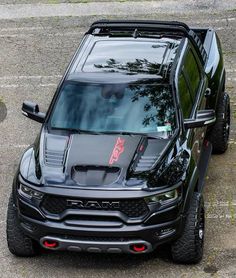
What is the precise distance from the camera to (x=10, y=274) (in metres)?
8.23

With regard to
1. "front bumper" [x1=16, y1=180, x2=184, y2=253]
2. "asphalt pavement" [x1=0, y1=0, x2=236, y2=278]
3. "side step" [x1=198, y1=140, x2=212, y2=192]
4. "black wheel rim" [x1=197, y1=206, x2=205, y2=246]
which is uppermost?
"front bumper" [x1=16, y1=180, x2=184, y2=253]

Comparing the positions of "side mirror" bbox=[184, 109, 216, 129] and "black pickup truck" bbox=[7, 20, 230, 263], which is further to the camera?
"side mirror" bbox=[184, 109, 216, 129]

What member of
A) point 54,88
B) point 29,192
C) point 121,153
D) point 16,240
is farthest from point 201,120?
point 54,88

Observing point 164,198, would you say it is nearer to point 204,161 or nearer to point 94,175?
point 94,175

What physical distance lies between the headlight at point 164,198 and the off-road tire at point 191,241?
0.35 metres

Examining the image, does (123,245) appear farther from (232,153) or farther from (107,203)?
(232,153)

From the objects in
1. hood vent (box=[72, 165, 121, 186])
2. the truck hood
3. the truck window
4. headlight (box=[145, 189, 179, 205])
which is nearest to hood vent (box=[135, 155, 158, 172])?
the truck hood

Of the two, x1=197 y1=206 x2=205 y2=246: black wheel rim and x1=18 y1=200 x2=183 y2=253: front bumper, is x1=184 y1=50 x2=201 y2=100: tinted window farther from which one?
x1=18 y1=200 x2=183 y2=253: front bumper

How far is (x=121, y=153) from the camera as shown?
26.6 feet

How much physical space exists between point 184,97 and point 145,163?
51.0 inches

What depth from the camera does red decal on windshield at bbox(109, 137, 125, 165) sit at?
8008 millimetres

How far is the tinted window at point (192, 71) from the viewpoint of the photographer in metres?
9.42

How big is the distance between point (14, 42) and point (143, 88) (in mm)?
7074

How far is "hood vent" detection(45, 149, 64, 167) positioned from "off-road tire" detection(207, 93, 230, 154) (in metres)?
2.70
